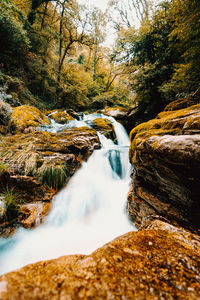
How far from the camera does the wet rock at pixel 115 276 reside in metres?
0.60

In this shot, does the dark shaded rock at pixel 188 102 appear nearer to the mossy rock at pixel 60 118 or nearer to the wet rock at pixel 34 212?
the wet rock at pixel 34 212

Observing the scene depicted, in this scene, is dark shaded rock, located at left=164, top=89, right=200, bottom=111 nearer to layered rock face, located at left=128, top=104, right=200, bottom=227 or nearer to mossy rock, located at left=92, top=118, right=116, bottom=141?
layered rock face, located at left=128, top=104, right=200, bottom=227

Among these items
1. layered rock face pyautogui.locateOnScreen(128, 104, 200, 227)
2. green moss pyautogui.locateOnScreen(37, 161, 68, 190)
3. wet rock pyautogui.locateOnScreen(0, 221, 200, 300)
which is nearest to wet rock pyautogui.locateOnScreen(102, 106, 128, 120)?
layered rock face pyautogui.locateOnScreen(128, 104, 200, 227)

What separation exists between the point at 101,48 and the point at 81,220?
832 inches

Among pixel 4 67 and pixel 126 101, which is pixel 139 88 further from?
pixel 4 67

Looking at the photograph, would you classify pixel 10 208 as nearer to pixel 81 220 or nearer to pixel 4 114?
pixel 81 220

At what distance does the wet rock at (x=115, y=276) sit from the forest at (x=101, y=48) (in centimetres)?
545

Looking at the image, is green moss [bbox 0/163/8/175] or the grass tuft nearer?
the grass tuft

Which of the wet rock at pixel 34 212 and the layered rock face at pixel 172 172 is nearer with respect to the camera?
the layered rock face at pixel 172 172

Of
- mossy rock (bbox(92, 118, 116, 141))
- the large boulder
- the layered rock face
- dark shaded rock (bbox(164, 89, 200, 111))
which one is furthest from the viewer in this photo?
mossy rock (bbox(92, 118, 116, 141))

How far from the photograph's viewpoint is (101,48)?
16469mm

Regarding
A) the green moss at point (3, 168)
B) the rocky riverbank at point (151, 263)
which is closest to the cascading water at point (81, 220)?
the green moss at point (3, 168)

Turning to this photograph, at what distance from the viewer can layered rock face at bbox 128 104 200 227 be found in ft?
5.68

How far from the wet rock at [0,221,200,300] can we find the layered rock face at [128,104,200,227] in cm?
111
